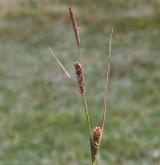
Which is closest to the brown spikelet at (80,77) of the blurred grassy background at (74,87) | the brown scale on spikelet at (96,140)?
the brown scale on spikelet at (96,140)

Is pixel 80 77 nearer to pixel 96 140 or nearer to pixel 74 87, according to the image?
pixel 96 140

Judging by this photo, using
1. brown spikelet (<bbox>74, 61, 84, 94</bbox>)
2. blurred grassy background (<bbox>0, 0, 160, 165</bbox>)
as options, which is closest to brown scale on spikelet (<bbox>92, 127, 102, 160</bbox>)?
brown spikelet (<bbox>74, 61, 84, 94</bbox>)

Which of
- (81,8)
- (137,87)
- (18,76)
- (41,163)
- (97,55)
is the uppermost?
(81,8)

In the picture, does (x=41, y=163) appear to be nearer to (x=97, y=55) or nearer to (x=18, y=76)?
(x=18, y=76)

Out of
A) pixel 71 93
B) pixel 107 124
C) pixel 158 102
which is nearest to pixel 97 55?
pixel 71 93

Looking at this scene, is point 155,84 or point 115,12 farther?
point 115,12

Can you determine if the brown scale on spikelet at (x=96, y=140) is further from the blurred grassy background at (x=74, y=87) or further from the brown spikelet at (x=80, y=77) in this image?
the blurred grassy background at (x=74, y=87)

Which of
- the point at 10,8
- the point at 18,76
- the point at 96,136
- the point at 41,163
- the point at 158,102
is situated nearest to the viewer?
the point at 96,136

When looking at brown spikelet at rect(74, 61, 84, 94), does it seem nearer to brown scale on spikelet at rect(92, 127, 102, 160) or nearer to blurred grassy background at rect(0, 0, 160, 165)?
brown scale on spikelet at rect(92, 127, 102, 160)

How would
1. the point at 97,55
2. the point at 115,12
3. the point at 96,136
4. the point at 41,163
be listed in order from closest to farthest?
1. the point at 96,136
2. the point at 41,163
3. the point at 97,55
4. the point at 115,12
